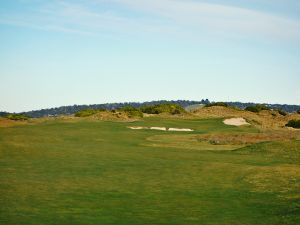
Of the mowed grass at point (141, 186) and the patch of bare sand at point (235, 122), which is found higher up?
the patch of bare sand at point (235, 122)

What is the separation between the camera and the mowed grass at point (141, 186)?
1833 cm

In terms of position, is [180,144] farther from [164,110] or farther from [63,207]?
[164,110]

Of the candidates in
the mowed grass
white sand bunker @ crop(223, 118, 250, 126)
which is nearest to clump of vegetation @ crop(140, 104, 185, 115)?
white sand bunker @ crop(223, 118, 250, 126)

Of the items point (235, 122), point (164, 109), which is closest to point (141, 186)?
point (235, 122)

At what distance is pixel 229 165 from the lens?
3009 cm

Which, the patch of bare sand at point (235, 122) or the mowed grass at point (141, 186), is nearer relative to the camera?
the mowed grass at point (141, 186)

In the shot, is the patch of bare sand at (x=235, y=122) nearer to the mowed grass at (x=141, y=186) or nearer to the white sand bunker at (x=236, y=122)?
the white sand bunker at (x=236, y=122)

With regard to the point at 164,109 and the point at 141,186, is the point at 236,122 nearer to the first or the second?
the point at 164,109

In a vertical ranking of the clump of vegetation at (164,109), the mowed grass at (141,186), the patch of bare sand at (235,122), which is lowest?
the mowed grass at (141,186)

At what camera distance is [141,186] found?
77.4ft

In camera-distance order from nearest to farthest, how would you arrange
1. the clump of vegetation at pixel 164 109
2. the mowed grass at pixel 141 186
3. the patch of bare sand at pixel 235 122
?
1. the mowed grass at pixel 141 186
2. the patch of bare sand at pixel 235 122
3. the clump of vegetation at pixel 164 109

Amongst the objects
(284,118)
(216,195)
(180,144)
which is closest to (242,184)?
(216,195)

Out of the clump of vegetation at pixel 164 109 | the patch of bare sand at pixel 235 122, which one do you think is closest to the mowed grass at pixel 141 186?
the patch of bare sand at pixel 235 122

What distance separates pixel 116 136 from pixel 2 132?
12404 millimetres
